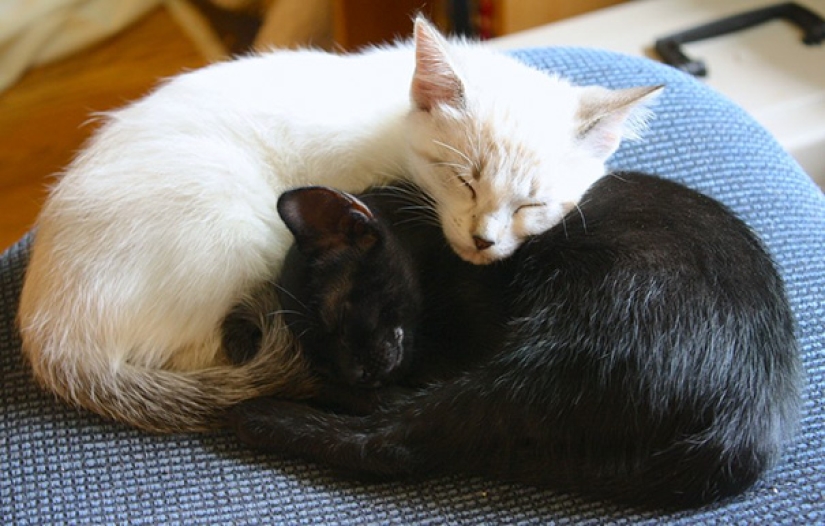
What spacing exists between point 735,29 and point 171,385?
1.48 meters

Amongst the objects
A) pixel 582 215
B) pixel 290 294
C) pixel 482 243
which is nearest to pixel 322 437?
pixel 290 294

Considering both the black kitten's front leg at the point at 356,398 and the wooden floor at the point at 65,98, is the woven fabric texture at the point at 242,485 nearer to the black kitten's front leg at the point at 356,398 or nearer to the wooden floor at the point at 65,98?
the black kitten's front leg at the point at 356,398

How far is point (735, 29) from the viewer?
6.04 ft

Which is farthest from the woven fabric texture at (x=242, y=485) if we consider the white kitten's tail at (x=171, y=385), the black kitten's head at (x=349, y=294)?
the black kitten's head at (x=349, y=294)

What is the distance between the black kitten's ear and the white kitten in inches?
3.8

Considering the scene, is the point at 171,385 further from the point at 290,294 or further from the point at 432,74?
the point at 432,74

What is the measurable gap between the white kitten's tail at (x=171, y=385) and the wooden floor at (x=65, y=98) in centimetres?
105

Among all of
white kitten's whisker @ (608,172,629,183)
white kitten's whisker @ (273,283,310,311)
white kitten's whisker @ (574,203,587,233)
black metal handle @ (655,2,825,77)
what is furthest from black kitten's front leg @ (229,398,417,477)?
black metal handle @ (655,2,825,77)

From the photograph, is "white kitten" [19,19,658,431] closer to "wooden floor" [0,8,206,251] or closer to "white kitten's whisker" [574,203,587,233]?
"white kitten's whisker" [574,203,587,233]

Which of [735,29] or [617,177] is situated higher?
[617,177]

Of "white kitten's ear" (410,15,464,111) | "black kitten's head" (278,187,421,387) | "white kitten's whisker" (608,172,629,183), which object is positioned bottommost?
"white kitten's whisker" (608,172,629,183)

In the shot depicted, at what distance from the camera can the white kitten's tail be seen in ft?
3.27

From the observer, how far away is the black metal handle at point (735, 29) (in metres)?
1.77

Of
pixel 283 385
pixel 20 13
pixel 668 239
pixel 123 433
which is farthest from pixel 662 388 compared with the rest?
pixel 20 13
